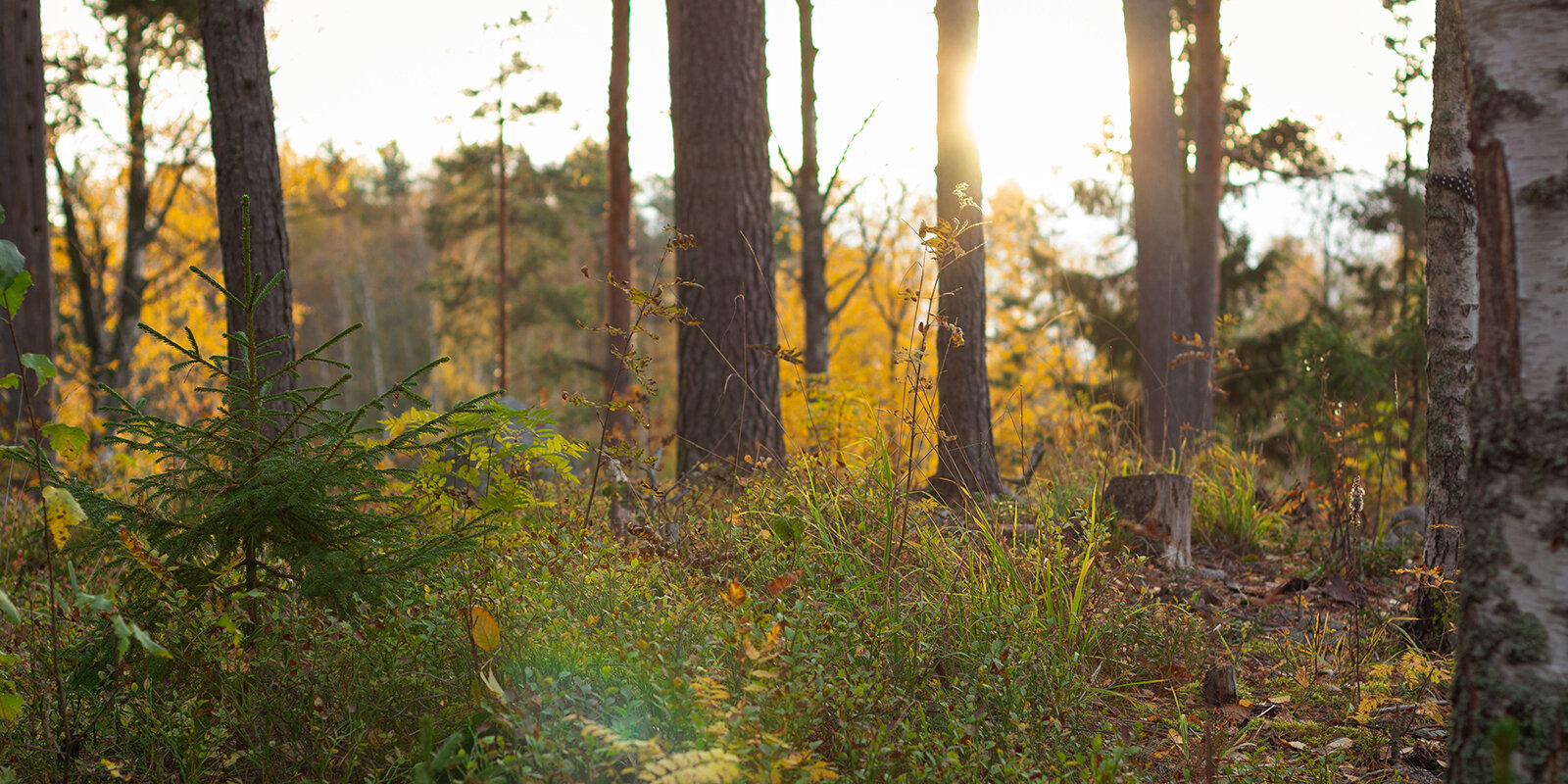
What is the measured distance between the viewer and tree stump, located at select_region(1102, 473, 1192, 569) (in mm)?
4602

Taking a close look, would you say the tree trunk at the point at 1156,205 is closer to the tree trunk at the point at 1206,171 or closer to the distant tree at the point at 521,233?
the tree trunk at the point at 1206,171

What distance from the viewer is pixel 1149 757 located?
267cm

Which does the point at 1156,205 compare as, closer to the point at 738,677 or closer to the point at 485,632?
the point at 738,677

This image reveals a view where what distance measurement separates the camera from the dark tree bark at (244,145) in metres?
4.88

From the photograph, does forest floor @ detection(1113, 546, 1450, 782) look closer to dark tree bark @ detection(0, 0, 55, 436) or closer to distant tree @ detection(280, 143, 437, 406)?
dark tree bark @ detection(0, 0, 55, 436)

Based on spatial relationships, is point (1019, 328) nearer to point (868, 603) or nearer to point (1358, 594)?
point (1358, 594)

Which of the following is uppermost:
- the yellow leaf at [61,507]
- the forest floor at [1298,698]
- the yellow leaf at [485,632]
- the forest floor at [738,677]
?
the yellow leaf at [61,507]

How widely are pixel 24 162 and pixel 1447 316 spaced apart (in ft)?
31.4

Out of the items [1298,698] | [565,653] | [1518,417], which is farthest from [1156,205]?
[565,653]

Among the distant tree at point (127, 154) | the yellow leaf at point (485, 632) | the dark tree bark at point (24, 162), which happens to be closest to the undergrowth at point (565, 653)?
the yellow leaf at point (485, 632)

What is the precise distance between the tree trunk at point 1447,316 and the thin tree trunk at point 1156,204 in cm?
544

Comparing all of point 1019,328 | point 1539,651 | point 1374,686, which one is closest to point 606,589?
point 1539,651

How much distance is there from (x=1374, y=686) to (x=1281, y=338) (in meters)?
10.1

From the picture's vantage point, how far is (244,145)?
4922mm
